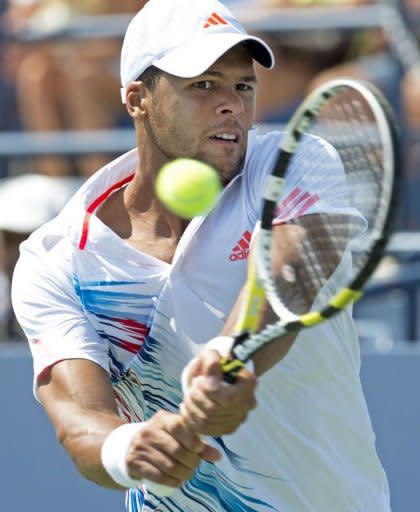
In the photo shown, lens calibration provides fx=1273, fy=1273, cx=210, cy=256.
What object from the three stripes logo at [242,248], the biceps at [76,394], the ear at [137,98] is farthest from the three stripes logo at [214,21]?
the biceps at [76,394]

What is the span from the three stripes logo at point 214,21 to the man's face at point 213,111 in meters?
0.10

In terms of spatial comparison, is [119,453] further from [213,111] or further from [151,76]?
[151,76]

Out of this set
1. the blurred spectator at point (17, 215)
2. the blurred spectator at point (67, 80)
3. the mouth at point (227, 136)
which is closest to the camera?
the mouth at point (227, 136)

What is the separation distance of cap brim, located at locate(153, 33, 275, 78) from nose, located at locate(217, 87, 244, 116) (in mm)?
92

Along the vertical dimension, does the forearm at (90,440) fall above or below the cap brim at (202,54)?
below

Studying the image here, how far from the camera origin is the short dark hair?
3451 mm

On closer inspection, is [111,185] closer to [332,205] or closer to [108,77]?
[332,205]

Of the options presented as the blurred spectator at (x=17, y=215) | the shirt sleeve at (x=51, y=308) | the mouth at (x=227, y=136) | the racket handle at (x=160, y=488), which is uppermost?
the mouth at (x=227, y=136)

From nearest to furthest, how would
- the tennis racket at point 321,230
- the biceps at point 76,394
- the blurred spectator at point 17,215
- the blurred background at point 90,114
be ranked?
the tennis racket at point 321,230 → the biceps at point 76,394 → the blurred background at point 90,114 → the blurred spectator at point 17,215

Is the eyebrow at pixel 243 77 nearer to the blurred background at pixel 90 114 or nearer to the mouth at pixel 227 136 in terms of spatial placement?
the mouth at pixel 227 136

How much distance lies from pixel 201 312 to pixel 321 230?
411 mm

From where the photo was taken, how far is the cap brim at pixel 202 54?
326cm

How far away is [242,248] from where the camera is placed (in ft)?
10.7

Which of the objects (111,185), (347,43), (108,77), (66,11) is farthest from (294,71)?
(111,185)
